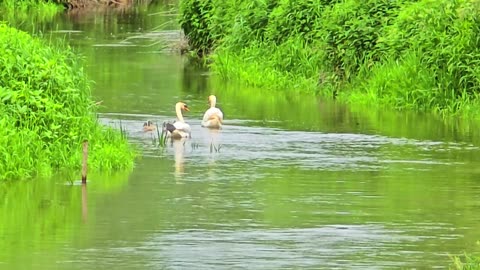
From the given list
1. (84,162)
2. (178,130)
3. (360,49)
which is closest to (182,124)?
(178,130)

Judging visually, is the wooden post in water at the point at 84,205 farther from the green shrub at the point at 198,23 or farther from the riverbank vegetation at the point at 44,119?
the green shrub at the point at 198,23

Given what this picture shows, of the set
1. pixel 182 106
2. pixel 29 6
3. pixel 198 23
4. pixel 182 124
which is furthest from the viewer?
pixel 29 6

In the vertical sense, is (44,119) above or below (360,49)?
below

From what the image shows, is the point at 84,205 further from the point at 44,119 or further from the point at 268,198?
the point at 44,119

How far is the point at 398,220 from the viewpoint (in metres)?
14.9

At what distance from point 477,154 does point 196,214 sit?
6.20 metres

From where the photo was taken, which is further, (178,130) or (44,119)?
(178,130)

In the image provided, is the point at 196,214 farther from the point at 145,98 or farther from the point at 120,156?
the point at 145,98

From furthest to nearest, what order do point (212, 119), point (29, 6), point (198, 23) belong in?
point (29, 6)
point (198, 23)
point (212, 119)

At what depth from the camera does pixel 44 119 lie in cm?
A: 1767

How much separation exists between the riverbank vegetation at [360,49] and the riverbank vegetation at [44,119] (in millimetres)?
7720

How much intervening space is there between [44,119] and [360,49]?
11.1 m

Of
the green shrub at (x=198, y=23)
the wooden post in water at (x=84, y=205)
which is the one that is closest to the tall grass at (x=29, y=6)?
the green shrub at (x=198, y=23)

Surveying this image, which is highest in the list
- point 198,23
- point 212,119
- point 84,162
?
point 198,23
